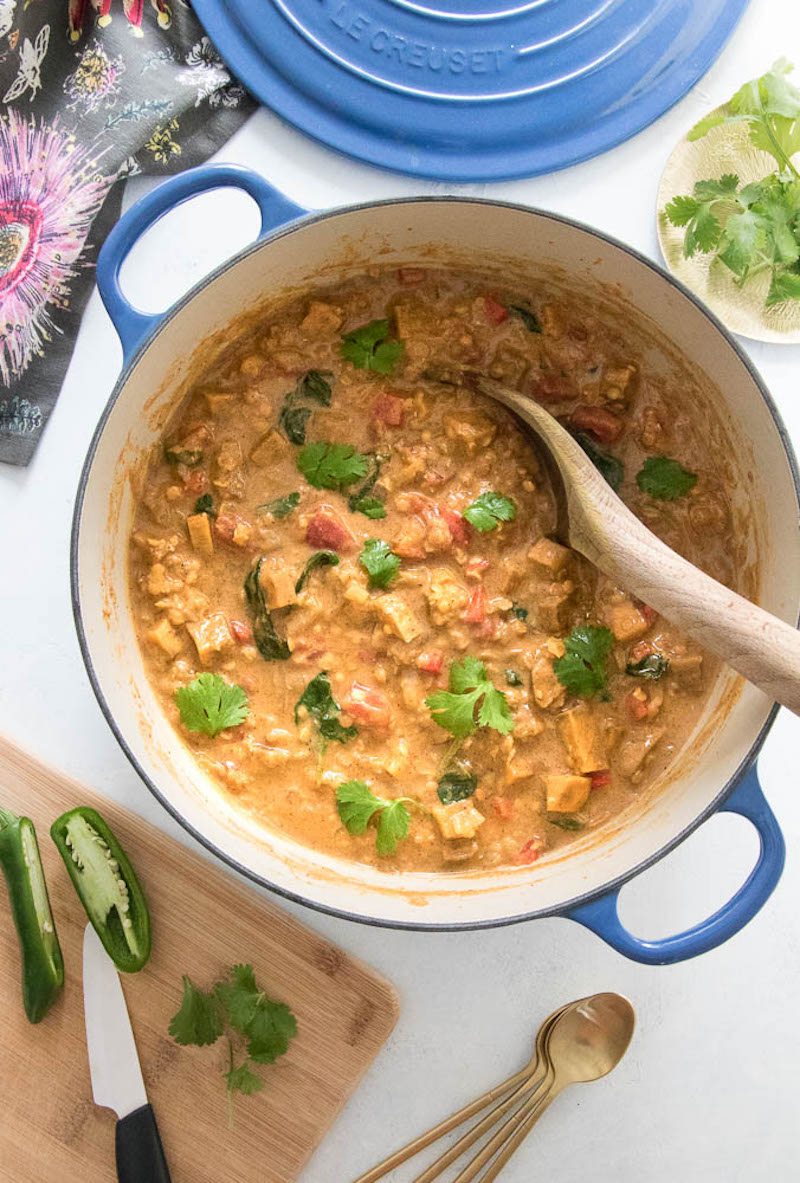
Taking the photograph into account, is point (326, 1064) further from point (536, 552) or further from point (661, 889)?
point (536, 552)

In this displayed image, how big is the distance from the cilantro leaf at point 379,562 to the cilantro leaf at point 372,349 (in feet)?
1.40

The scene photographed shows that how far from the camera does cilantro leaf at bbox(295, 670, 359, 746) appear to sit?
2.77 metres

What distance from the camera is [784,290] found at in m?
2.71

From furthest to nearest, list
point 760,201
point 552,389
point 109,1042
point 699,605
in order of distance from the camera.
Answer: point 552,389 → point 109,1042 → point 760,201 → point 699,605

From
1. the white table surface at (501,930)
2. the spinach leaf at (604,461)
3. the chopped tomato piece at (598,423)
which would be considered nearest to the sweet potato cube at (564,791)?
the white table surface at (501,930)

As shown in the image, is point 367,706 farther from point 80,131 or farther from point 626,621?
point 80,131

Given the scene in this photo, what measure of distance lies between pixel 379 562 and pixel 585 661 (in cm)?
54

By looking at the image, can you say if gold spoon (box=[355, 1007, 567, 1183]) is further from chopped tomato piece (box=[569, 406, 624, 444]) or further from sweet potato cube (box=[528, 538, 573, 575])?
chopped tomato piece (box=[569, 406, 624, 444])

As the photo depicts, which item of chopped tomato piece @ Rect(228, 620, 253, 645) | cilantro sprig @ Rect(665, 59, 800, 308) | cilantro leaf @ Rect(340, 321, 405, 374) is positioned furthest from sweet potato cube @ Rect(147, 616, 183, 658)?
cilantro sprig @ Rect(665, 59, 800, 308)

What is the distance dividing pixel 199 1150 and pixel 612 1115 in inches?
39.4

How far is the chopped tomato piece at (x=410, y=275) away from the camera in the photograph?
2871 millimetres

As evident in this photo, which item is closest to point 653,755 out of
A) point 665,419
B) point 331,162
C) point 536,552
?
point 536,552

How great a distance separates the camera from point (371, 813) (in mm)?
2748

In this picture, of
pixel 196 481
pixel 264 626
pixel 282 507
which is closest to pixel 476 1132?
pixel 264 626
